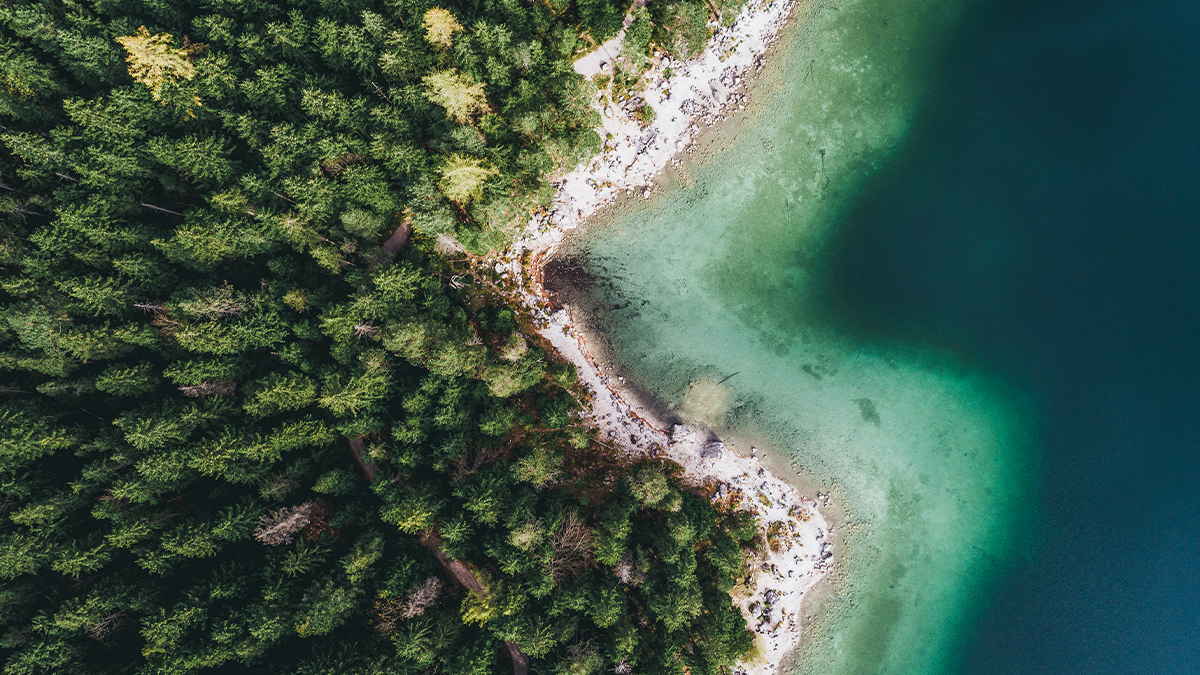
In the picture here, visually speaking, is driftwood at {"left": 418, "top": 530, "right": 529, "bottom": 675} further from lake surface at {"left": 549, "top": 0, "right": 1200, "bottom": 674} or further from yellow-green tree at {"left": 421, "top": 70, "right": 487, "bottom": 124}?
yellow-green tree at {"left": 421, "top": 70, "right": 487, "bottom": 124}

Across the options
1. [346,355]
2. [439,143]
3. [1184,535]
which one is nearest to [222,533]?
[346,355]

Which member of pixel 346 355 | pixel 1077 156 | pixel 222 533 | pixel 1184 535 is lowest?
pixel 222 533

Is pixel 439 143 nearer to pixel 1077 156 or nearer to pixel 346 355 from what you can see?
pixel 346 355

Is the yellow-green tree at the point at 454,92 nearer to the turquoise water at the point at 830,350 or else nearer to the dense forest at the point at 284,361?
the dense forest at the point at 284,361

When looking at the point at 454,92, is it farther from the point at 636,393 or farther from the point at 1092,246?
the point at 1092,246

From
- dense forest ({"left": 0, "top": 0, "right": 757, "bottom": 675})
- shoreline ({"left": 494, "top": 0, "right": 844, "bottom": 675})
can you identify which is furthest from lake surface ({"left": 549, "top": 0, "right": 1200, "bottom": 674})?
dense forest ({"left": 0, "top": 0, "right": 757, "bottom": 675})

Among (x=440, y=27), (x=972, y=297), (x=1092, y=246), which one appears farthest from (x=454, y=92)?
(x=1092, y=246)

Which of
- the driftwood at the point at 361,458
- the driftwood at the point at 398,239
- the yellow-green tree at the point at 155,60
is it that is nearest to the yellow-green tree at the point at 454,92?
the driftwood at the point at 398,239
